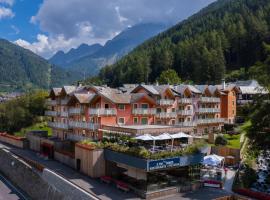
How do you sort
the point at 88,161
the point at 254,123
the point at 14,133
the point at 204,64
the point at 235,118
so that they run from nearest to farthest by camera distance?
the point at 254,123 → the point at 88,161 → the point at 235,118 → the point at 14,133 → the point at 204,64

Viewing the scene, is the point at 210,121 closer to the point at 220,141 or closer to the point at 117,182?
the point at 220,141

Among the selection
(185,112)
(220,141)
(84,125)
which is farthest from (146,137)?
(185,112)

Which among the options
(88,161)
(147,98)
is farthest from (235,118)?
(88,161)

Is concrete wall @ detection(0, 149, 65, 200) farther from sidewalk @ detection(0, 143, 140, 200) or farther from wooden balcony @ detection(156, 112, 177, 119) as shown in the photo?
wooden balcony @ detection(156, 112, 177, 119)

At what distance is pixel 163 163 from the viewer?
3778 cm

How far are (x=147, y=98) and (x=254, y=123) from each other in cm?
2219

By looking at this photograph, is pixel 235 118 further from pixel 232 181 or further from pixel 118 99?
pixel 232 181

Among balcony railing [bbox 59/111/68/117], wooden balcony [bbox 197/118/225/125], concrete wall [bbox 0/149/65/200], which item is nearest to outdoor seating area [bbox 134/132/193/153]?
concrete wall [bbox 0/149/65/200]

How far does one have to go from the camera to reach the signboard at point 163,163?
121ft

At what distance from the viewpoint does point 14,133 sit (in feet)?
294

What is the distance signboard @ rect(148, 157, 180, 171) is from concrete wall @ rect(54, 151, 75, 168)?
46.8 ft

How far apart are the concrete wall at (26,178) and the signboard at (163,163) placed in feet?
33.5

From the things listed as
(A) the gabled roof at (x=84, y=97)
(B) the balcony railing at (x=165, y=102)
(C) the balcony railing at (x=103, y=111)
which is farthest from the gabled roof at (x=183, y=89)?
(C) the balcony railing at (x=103, y=111)

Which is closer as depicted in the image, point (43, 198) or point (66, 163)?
point (43, 198)
